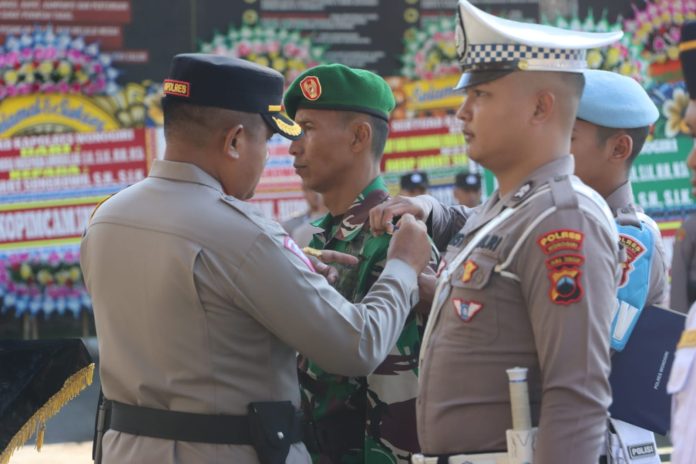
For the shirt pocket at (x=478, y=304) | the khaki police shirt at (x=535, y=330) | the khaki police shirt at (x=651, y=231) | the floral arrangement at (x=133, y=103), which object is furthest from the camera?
the floral arrangement at (x=133, y=103)

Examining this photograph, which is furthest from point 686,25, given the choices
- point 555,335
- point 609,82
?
point 555,335

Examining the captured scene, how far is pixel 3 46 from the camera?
368 inches

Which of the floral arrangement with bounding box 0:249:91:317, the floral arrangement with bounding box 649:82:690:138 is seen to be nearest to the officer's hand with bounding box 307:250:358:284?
the floral arrangement with bounding box 0:249:91:317

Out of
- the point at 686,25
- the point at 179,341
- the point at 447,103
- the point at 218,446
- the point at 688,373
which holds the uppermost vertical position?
the point at 686,25

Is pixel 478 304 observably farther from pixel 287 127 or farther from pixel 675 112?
pixel 675 112

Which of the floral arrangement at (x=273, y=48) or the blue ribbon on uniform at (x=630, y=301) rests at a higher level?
the blue ribbon on uniform at (x=630, y=301)

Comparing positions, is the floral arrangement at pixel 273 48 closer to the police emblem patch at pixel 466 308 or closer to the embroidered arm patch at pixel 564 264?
A: the police emblem patch at pixel 466 308

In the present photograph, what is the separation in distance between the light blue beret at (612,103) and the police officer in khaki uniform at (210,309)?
69 centimetres

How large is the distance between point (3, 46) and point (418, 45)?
3508 mm

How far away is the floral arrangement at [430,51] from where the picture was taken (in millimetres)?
9898

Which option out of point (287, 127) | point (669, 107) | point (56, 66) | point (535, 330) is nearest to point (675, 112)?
point (669, 107)

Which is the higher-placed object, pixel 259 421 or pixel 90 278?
pixel 90 278

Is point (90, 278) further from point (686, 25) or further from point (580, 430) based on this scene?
point (686, 25)

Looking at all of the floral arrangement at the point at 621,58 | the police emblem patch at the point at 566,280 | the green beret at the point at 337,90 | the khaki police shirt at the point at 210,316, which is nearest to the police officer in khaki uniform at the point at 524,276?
the police emblem patch at the point at 566,280
